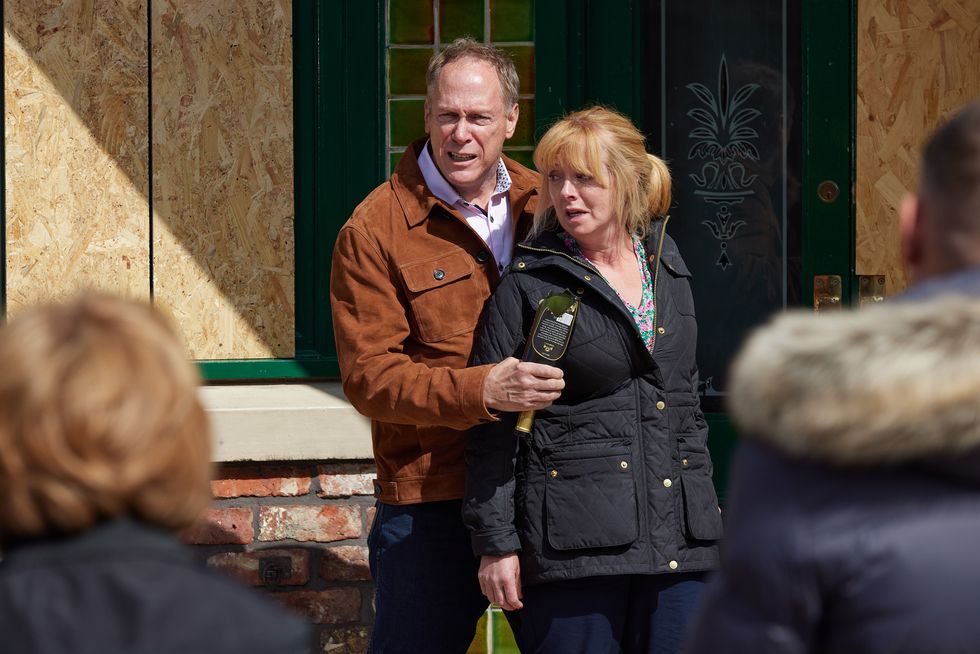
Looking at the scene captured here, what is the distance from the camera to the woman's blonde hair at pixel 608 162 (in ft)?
10.6

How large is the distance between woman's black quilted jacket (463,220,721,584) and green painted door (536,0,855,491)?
1.56 metres

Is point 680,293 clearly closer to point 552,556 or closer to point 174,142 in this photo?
point 552,556

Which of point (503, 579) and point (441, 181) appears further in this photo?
point (441, 181)

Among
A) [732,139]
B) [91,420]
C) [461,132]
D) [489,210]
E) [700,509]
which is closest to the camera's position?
[91,420]

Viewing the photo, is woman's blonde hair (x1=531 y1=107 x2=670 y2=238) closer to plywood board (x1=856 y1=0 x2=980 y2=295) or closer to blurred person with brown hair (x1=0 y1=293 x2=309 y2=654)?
plywood board (x1=856 y1=0 x2=980 y2=295)

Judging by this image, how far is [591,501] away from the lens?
3037 mm

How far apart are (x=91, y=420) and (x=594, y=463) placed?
171cm

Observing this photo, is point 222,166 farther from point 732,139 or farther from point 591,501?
point 591,501

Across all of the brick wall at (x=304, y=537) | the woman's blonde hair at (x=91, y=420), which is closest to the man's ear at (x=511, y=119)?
the brick wall at (x=304, y=537)

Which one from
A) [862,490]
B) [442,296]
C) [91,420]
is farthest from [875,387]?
[442,296]

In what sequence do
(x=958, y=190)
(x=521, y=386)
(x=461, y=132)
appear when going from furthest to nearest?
1. (x=461, y=132)
2. (x=521, y=386)
3. (x=958, y=190)

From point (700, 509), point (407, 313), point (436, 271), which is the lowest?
point (700, 509)

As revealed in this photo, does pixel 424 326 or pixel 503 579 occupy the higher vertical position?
pixel 424 326

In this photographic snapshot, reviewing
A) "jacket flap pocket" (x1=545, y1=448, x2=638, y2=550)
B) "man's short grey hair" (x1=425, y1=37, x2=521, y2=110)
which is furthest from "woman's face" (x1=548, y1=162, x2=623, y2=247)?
"jacket flap pocket" (x1=545, y1=448, x2=638, y2=550)
